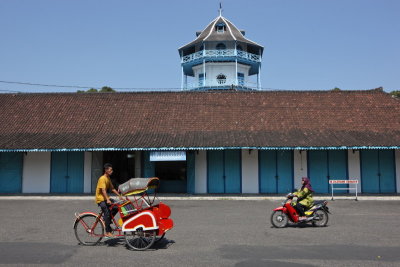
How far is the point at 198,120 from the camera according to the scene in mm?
21094

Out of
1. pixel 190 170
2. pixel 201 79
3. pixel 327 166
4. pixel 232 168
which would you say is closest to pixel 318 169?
pixel 327 166

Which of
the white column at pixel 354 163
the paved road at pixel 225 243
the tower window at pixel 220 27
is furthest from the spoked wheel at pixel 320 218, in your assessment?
the tower window at pixel 220 27

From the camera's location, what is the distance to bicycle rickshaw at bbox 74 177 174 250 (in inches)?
300

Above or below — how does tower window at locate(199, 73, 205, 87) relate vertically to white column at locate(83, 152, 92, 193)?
above

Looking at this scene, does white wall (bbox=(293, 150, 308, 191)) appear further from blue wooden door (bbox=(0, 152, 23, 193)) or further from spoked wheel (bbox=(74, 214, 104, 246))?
blue wooden door (bbox=(0, 152, 23, 193))

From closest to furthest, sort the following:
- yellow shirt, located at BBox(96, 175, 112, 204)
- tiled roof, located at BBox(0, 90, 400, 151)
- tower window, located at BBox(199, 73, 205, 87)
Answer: yellow shirt, located at BBox(96, 175, 112, 204) → tiled roof, located at BBox(0, 90, 400, 151) → tower window, located at BBox(199, 73, 205, 87)

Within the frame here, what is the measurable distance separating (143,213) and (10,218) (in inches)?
253

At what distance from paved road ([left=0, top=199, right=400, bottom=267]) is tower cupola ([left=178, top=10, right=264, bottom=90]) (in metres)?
24.1

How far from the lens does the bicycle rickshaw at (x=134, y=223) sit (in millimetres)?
7621

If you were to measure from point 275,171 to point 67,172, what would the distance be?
448 inches

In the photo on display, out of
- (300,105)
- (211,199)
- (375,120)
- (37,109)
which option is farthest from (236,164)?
(37,109)

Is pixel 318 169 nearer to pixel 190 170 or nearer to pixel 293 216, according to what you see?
pixel 190 170

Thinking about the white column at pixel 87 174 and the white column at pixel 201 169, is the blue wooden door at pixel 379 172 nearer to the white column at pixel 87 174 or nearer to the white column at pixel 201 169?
the white column at pixel 201 169

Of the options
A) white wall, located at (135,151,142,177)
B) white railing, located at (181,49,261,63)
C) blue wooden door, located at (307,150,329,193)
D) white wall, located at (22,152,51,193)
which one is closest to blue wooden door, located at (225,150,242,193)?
blue wooden door, located at (307,150,329,193)
